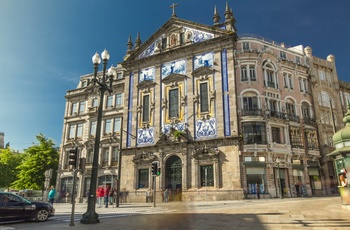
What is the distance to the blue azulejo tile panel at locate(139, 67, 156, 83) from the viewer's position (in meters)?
33.7

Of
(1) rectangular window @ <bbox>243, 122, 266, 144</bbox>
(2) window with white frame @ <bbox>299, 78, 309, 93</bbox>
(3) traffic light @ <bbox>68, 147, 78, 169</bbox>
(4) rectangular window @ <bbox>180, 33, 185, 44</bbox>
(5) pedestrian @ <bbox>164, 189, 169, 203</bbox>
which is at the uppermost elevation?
(4) rectangular window @ <bbox>180, 33, 185, 44</bbox>

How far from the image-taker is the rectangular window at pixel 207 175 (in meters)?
26.9

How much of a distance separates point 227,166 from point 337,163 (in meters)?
13.2

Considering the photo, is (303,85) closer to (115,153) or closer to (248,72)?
(248,72)

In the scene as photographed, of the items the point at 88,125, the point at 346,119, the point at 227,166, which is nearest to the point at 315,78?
the point at 227,166

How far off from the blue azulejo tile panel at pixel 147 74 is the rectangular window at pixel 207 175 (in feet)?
41.3

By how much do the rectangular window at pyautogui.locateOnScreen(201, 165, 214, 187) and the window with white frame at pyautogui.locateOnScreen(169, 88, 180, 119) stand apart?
6565 mm

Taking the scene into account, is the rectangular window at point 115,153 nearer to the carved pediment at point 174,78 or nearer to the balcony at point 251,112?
the carved pediment at point 174,78

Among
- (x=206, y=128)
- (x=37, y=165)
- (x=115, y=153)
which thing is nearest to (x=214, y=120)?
(x=206, y=128)

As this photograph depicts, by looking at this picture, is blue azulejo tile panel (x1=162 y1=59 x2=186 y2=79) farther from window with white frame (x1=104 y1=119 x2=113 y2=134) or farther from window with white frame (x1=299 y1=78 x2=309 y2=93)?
window with white frame (x1=299 y1=78 x2=309 y2=93)

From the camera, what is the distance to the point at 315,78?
36.9m

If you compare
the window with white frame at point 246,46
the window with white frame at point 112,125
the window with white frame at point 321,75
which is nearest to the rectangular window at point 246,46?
the window with white frame at point 246,46

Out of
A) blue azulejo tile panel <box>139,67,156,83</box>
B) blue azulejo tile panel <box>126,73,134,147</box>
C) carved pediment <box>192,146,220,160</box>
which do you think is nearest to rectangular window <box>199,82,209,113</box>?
carved pediment <box>192,146,220,160</box>

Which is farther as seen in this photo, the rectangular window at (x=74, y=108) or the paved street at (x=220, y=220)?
the rectangular window at (x=74, y=108)
